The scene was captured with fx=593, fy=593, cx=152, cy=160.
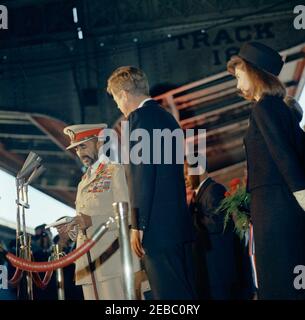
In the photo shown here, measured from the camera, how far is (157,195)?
3.15 m

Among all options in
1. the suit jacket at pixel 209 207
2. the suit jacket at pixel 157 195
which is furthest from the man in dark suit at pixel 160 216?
the suit jacket at pixel 209 207

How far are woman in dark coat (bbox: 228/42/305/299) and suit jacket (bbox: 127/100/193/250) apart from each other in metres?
0.43

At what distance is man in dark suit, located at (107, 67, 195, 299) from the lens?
3.04 meters

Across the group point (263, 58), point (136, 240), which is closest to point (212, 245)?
point (136, 240)

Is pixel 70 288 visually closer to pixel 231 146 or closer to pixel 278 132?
pixel 278 132

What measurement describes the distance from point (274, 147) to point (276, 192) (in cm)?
22

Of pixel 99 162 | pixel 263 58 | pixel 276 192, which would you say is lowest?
pixel 276 192

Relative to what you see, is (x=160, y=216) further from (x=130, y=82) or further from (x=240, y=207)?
(x=130, y=82)

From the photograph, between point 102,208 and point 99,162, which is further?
point 99,162

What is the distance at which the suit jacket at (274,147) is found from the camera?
2.77 m

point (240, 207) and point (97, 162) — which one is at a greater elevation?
point (97, 162)

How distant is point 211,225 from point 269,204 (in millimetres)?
1651

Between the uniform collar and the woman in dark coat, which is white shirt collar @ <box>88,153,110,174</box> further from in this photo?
the woman in dark coat
